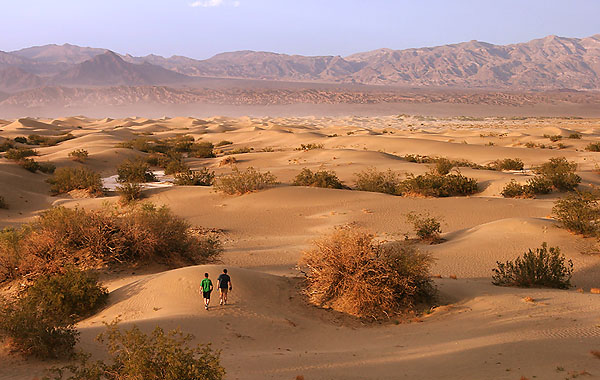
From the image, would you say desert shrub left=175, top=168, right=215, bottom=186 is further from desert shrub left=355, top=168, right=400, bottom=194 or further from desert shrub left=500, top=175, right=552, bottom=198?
desert shrub left=500, top=175, right=552, bottom=198

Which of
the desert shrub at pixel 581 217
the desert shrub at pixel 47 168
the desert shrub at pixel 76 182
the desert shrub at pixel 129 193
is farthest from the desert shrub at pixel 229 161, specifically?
the desert shrub at pixel 581 217

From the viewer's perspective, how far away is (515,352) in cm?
606

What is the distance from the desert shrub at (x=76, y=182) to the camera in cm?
2100

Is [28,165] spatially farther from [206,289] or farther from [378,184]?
[206,289]

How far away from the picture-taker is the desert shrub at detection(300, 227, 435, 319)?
27.5ft

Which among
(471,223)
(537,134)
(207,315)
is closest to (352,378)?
(207,315)

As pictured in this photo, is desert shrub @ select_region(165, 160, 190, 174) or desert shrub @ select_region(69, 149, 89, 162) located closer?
desert shrub @ select_region(165, 160, 190, 174)

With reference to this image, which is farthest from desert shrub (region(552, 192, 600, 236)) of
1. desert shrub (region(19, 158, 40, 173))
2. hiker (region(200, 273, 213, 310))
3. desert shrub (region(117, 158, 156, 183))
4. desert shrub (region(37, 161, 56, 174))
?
desert shrub (region(37, 161, 56, 174))

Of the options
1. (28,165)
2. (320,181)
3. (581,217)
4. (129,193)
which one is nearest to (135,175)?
(28,165)

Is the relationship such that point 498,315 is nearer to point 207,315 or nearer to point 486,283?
point 486,283

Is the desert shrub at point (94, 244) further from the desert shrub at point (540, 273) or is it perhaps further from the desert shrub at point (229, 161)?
the desert shrub at point (229, 161)

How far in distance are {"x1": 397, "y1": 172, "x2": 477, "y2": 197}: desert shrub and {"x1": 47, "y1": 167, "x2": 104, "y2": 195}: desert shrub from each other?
11.9 meters

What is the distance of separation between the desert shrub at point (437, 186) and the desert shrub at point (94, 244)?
9452 mm

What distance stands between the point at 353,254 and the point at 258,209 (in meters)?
9.22
